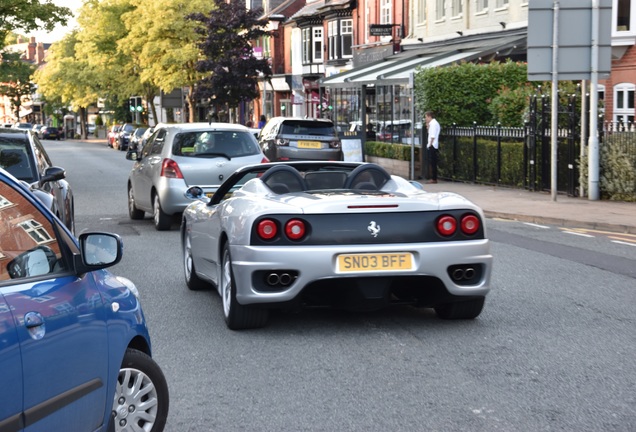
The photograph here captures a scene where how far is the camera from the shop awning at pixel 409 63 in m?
32.4

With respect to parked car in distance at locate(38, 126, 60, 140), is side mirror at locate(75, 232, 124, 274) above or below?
above

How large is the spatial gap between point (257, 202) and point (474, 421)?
2.99 metres

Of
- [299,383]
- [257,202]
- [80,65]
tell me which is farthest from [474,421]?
[80,65]

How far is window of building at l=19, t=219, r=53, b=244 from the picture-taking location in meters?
4.21

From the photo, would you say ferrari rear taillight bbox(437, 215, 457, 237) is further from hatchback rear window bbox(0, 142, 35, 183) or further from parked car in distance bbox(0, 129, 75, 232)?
hatchback rear window bbox(0, 142, 35, 183)

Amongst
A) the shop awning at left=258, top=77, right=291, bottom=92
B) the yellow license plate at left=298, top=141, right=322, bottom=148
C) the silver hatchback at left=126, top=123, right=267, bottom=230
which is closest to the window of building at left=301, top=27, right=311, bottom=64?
the shop awning at left=258, top=77, right=291, bottom=92

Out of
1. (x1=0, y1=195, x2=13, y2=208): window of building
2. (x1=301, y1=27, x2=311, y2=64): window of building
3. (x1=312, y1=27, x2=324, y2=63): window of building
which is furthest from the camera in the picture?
(x1=301, y1=27, x2=311, y2=64): window of building

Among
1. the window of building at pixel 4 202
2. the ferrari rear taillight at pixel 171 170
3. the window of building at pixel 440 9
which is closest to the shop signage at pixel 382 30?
the window of building at pixel 440 9

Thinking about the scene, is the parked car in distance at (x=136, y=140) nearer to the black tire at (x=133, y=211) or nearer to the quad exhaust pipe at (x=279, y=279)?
the black tire at (x=133, y=211)

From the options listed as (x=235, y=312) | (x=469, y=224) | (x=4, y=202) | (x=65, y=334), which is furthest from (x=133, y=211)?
(x=65, y=334)

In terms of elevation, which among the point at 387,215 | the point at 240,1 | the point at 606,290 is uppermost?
the point at 240,1

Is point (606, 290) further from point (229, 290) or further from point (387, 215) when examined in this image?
point (229, 290)

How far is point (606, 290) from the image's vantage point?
10086 mm

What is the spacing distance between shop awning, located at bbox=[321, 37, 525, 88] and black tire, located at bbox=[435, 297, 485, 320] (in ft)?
70.8
